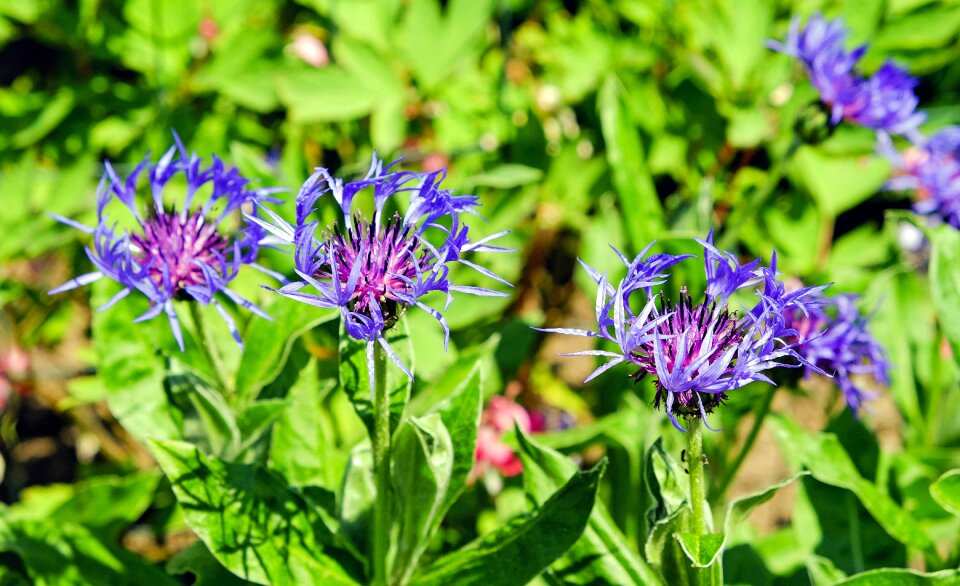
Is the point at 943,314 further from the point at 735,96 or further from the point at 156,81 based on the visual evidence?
the point at 156,81

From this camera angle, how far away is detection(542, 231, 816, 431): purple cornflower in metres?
1.12

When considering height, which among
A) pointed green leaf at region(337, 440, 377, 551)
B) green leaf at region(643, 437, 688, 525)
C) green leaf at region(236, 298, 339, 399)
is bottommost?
pointed green leaf at region(337, 440, 377, 551)

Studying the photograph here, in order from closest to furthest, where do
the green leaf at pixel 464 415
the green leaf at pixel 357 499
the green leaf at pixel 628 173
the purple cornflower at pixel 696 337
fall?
the purple cornflower at pixel 696 337 < the green leaf at pixel 464 415 < the green leaf at pixel 357 499 < the green leaf at pixel 628 173

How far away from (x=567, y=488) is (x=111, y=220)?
1109 millimetres

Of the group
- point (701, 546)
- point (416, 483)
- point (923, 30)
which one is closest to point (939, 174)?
point (923, 30)

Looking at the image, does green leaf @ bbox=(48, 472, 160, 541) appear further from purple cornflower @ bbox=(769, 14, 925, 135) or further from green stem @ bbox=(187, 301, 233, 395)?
purple cornflower @ bbox=(769, 14, 925, 135)

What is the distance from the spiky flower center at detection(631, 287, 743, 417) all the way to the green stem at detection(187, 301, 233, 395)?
2.36 feet

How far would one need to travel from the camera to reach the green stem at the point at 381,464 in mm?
1258

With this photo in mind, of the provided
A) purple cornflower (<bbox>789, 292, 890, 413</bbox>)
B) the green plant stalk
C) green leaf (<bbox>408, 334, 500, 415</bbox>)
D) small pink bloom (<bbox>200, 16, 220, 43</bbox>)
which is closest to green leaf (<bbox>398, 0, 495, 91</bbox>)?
small pink bloom (<bbox>200, 16, 220, 43</bbox>)

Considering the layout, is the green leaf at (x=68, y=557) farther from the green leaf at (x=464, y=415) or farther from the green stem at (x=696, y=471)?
the green stem at (x=696, y=471)

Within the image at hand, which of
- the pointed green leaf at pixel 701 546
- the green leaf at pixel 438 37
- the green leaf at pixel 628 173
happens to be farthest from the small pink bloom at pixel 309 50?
the pointed green leaf at pixel 701 546

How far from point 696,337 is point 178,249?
0.80m

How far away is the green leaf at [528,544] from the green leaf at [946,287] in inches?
31.8

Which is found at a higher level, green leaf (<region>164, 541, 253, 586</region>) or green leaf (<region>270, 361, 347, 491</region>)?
green leaf (<region>270, 361, 347, 491</region>)
